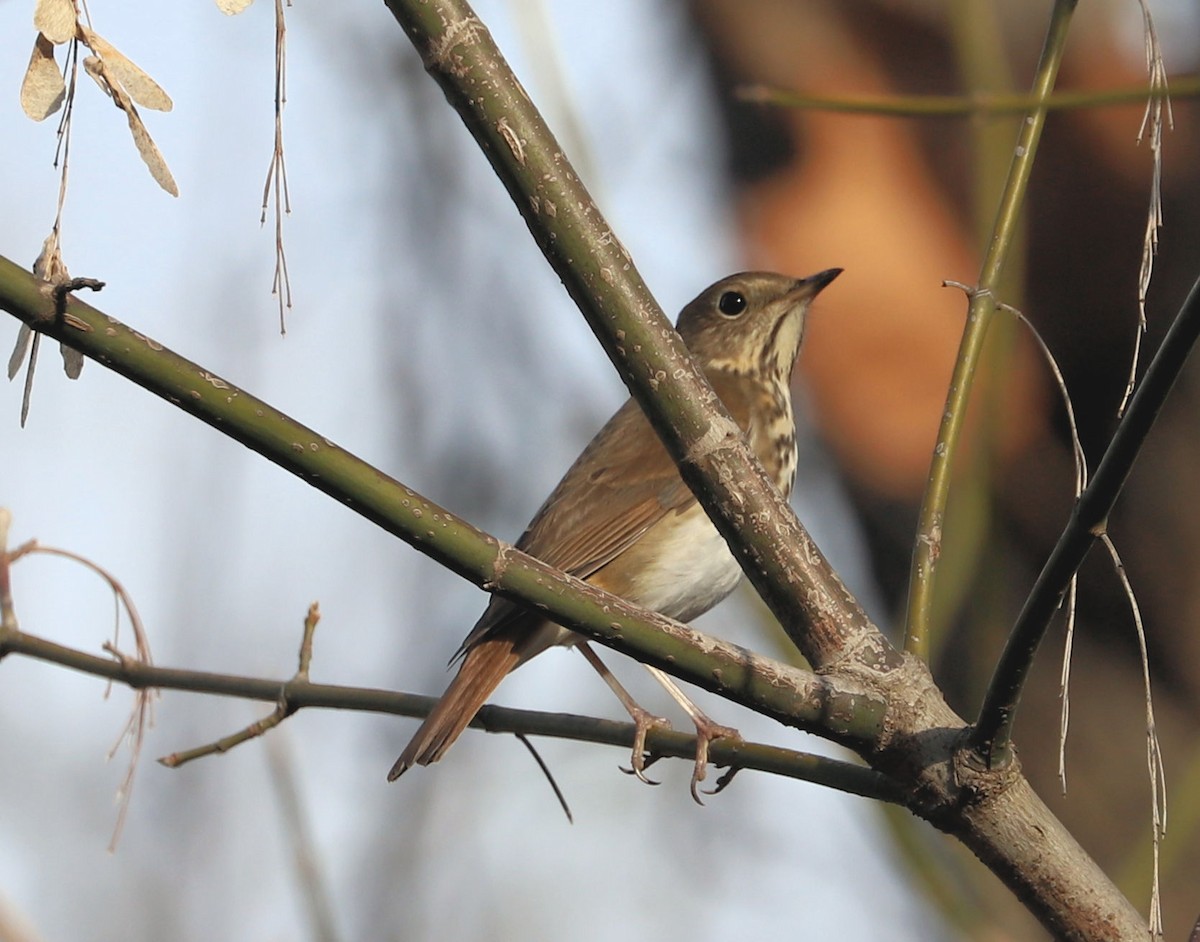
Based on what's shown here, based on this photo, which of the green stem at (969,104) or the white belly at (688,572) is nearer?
the green stem at (969,104)

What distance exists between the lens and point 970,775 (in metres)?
1.65

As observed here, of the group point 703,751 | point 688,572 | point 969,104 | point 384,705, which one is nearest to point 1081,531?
point 969,104

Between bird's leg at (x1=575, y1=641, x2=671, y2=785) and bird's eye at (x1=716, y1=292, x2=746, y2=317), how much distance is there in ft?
4.12

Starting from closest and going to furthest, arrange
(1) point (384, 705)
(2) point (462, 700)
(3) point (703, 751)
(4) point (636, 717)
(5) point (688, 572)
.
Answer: (1) point (384, 705), (3) point (703, 751), (2) point (462, 700), (4) point (636, 717), (5) point (688, 572)

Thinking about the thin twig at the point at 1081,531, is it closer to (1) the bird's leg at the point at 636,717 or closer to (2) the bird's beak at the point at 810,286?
(1) the bird's leg at the point at 636,717

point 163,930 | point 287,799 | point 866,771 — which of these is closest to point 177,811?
point 163,930

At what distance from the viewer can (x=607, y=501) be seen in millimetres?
3992

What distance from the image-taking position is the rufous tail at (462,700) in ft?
9.98

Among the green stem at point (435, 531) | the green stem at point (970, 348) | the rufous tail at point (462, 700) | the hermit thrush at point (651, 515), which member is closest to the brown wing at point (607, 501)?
the hermit thrush at point (651, 515)

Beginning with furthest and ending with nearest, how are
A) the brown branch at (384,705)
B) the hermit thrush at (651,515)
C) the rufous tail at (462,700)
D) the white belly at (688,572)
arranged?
the white belly at (688,572), the hermit thrush at (651,515), the rufous tail at (462,700), the brown branch at (384,705)

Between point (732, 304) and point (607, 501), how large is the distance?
3.33ft

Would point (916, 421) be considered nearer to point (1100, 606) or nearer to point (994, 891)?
point (1100, 606)

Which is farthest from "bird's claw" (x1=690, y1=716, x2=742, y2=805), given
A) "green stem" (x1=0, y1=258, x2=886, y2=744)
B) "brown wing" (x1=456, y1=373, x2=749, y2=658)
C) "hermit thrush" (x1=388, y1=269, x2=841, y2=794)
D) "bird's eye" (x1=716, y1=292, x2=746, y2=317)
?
"bird's eye" (x1=716, y1=292, x2=746, y2=317)

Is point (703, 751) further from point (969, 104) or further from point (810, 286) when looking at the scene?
point (810, 286)
